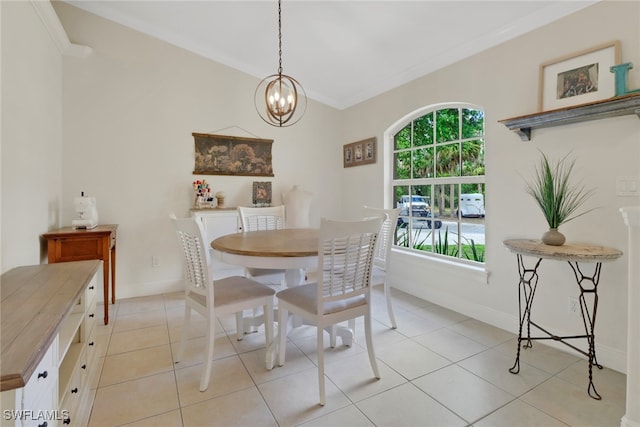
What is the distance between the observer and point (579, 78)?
2.04m

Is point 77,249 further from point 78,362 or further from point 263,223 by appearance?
point 263,223

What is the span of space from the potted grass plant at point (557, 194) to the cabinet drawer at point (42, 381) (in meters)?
2.62

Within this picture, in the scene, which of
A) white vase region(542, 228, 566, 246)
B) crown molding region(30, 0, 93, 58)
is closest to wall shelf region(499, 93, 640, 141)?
white vase region(542, 228, 566, 246)

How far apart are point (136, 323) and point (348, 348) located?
190 centimetres

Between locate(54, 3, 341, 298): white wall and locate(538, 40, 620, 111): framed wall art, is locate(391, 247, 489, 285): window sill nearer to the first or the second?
locate(538, 40, 620, 111): framed wall art

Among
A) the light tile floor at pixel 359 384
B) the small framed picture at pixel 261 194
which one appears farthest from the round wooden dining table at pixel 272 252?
the small framed picture at pixel 261 194

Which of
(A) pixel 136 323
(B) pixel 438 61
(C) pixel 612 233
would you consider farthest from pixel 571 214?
(A) pixel 136 323

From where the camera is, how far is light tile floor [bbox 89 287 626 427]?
59.7 inches

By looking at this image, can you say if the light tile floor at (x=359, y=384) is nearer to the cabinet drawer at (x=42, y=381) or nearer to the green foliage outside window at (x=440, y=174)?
the cabinet drawer at (x=42, y=381)

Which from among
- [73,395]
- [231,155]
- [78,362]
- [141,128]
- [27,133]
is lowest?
[73,395]

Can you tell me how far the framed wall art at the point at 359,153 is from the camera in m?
3.97

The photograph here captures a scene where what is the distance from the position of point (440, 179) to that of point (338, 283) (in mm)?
2019

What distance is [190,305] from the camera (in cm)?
195

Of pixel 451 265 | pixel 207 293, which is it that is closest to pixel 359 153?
pixel 451 265
